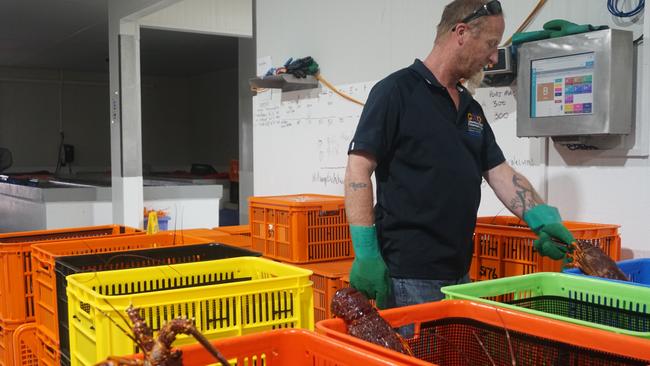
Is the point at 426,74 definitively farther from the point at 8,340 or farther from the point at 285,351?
the point at 8,340

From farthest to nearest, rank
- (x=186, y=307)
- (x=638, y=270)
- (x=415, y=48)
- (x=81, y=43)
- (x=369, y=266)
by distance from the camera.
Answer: (x=81, y=43), (x=415, y=48), (x=638, y=270), (x=369, y=266), (x=186, y=307)

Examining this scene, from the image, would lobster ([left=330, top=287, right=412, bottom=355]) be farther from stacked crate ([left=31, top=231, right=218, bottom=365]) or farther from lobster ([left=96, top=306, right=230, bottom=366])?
stacked crate ([left=31, top=231, right=218, bottom=365])

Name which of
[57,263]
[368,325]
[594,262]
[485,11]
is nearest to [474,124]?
[485,11]

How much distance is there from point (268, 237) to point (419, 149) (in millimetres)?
1420

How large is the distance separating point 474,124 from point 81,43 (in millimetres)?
9615

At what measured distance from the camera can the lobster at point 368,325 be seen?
1.17 metres

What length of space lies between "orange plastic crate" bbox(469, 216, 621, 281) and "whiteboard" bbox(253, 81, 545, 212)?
520 millimetres

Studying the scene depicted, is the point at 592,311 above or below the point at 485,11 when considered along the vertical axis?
below

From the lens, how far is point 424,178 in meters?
1.99

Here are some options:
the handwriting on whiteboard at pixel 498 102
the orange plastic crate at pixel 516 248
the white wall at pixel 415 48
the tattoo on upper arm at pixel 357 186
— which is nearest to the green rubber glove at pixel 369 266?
the tattoo on upper arm at pixel 357 186

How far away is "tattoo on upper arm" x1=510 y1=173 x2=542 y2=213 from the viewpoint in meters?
2.13

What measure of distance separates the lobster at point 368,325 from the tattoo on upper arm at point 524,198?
3.44 ft

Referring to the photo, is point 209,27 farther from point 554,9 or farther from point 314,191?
point 554,9

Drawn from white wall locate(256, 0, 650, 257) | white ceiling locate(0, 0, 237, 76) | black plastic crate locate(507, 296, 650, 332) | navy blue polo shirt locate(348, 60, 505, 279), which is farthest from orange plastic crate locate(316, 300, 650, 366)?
white ceiling locate(0, 0, 237, 76)
